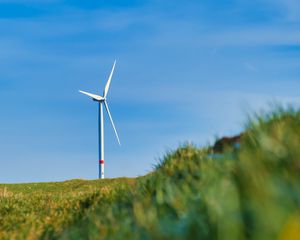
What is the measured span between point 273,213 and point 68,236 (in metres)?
6.04

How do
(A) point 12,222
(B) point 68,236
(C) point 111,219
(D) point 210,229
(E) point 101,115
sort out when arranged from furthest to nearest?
(E) point 101,115 → (A) point 12,222 → (B) point 68,236 → (C) point 111,219 → (D) point 210,229

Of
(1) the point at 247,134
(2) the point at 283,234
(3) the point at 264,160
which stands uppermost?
(1) the point at 247,134

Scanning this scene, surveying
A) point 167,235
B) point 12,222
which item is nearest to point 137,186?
point 12,222

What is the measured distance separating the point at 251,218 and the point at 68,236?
16.6 ft

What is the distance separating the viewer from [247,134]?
946cm

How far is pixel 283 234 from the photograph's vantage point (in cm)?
243

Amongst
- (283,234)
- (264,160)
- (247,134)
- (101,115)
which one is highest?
(101,115)

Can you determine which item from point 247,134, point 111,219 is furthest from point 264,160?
point 247,134

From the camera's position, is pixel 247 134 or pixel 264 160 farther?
pixel 247 134

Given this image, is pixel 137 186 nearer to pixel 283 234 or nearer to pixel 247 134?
pixel 247 134

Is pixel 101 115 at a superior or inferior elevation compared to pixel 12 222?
superior

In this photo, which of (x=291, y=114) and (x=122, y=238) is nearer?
(x=122, y=238)

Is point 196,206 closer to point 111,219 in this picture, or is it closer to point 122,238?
point 122,238

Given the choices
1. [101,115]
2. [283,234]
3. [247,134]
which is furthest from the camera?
[101,115]
